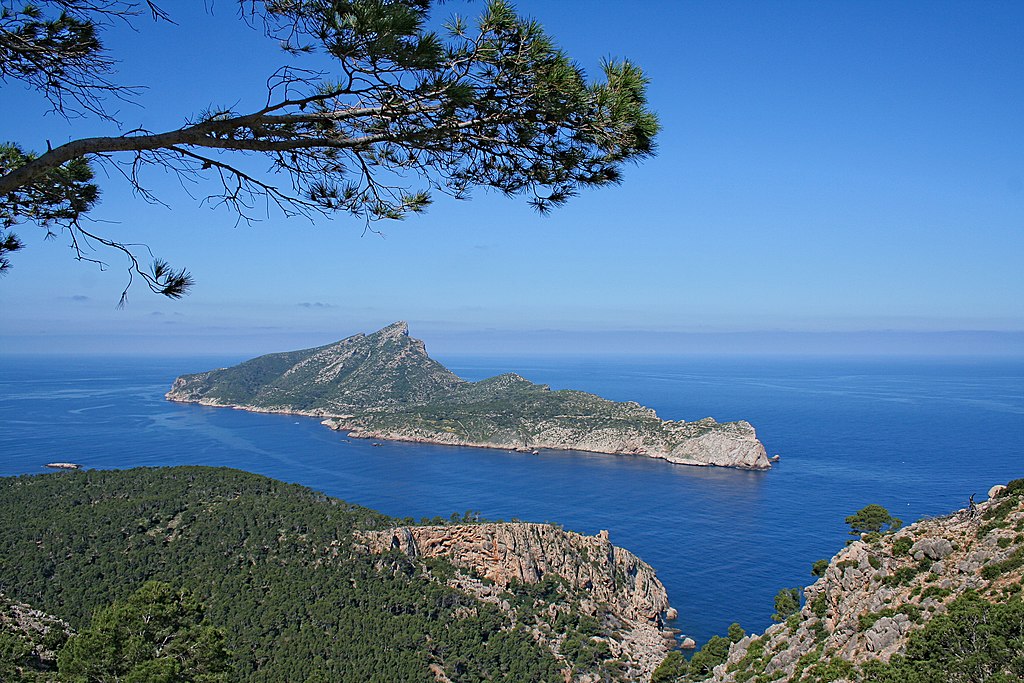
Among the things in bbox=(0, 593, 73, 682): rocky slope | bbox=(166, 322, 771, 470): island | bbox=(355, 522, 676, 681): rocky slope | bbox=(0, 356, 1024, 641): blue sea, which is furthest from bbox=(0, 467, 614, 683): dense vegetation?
bbox=(166, 322, 771, 470): island

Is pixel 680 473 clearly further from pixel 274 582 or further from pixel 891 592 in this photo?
pixel 891 592

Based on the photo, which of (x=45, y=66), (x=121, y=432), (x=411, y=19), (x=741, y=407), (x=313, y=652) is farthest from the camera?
(x=741, y=407)

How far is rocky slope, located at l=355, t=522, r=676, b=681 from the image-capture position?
3278 centimetres

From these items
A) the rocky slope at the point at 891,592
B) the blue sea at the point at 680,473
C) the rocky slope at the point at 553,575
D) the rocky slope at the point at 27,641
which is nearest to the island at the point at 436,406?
the blue sea at the point at 680,473

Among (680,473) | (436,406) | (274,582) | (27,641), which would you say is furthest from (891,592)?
(436,406)

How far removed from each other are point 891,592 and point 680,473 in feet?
198

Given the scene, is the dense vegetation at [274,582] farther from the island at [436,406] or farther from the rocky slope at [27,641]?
the island at [436,406]

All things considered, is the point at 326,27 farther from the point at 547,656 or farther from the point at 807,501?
the point at 807,501

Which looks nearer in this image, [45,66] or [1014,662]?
[45,66]

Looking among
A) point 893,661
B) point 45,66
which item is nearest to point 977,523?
point 893,661

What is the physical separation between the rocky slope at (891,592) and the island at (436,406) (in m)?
60.3

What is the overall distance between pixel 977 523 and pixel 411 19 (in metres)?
18.4

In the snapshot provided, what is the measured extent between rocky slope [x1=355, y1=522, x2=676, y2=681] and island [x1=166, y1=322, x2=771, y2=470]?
43.8 meters

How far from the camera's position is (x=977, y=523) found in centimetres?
1598
